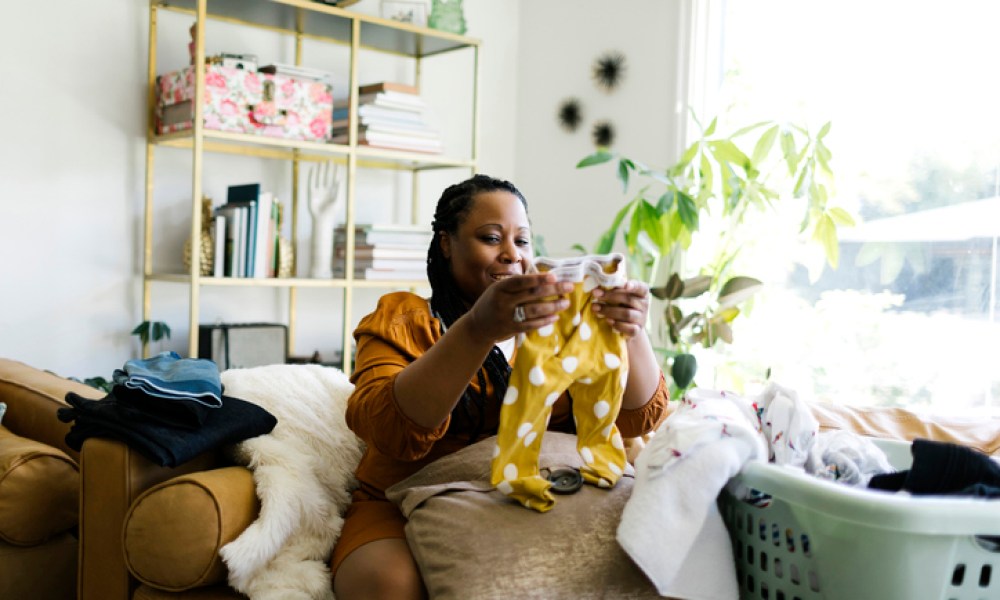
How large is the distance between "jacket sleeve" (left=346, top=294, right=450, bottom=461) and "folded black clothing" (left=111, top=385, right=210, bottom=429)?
28 cm

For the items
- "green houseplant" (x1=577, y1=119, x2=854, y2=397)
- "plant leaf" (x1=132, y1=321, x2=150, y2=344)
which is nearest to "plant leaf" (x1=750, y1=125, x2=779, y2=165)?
"green houseplant" (x1=577, y1=119, x2=854, y2=397)

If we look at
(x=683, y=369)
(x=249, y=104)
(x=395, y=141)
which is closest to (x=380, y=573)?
(x=683, y=369)

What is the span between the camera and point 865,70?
2932 millimetres

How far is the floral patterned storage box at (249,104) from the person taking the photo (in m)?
2.83

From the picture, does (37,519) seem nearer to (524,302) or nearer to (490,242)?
(490,242)

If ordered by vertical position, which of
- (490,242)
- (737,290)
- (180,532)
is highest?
(490,242)

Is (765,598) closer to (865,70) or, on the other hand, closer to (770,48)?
(865,70)

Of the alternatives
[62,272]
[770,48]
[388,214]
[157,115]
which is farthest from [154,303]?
[770,48]

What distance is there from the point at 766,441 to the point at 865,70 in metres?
2.09

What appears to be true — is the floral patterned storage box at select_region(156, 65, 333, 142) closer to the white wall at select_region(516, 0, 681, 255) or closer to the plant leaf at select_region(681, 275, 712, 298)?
the white wall at select_region(516, 0, 681, 255)

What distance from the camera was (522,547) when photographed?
1.15 m

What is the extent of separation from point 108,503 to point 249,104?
1.69 meters

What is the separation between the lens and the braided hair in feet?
4.98

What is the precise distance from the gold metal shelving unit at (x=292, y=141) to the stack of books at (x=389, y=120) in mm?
43
